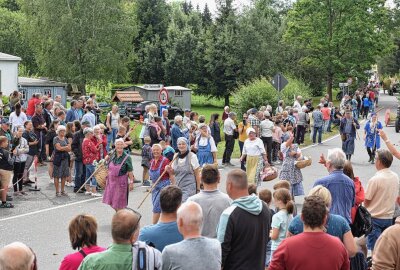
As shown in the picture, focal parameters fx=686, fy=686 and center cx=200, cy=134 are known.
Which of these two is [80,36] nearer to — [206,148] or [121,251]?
[206,148]

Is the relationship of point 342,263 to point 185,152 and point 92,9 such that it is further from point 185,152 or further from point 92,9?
point 92,9

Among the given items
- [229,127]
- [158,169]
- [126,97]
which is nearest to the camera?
[158,169]

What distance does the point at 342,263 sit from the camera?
5926 millimetres

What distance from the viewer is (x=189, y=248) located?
5660 mm

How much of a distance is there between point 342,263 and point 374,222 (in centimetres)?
403

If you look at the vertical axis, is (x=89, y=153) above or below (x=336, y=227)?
below

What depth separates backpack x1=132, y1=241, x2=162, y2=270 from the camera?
5.47 meters

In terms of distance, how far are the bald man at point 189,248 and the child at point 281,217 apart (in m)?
2.71

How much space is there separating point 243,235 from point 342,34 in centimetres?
5465

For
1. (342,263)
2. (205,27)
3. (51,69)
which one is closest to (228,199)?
(342,263)

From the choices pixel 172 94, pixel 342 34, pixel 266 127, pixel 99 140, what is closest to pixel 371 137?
pixel 266 127

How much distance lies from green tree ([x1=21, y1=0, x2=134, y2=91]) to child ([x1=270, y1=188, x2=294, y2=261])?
52.7 m

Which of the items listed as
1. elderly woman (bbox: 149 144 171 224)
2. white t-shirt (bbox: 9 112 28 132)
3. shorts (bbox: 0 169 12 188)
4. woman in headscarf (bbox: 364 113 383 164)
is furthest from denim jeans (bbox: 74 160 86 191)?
woman in headscarf (bbox: 364 113 383 164)

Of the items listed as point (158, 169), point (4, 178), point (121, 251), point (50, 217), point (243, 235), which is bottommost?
point (50, 217)
